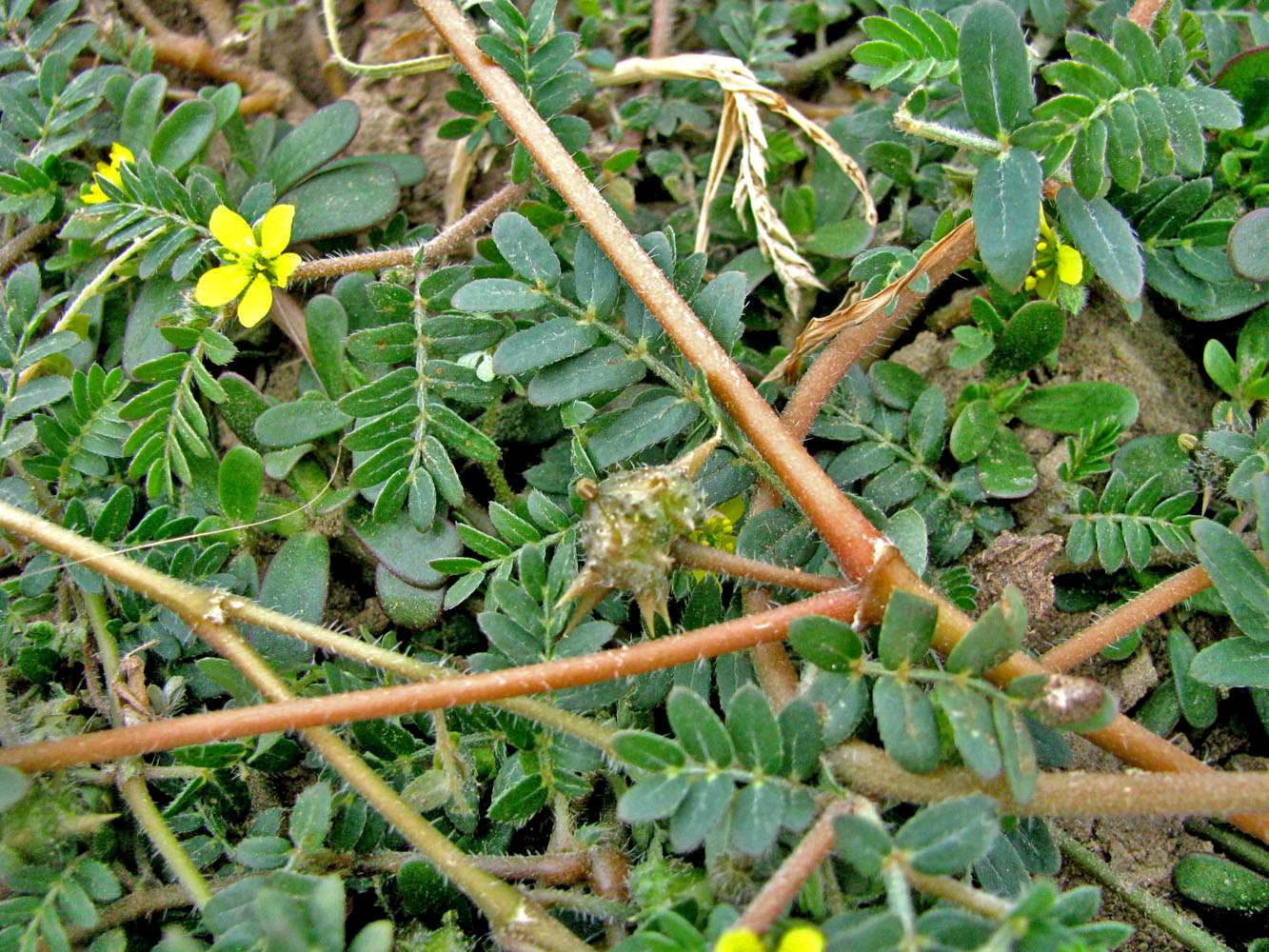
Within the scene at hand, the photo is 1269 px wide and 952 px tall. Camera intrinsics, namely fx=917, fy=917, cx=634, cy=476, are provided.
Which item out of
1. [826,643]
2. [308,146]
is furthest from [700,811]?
[308,146]

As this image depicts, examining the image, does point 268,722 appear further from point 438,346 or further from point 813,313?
point 813,313

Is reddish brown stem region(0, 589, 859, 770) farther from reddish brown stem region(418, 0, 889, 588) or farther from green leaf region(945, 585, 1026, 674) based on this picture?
green leaf region(945, 585, 1026, 674)

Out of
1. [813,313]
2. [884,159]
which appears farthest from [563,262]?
[884,159]

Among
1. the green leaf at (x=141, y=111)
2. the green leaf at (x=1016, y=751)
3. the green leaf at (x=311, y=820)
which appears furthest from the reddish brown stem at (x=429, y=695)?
the green leaf at (x=141, y=111)

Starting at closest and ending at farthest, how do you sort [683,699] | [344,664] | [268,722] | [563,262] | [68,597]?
[683,699] → [268,722] → [344,664] → [68,597] → [563,262]

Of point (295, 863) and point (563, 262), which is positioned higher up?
point (563, 262)

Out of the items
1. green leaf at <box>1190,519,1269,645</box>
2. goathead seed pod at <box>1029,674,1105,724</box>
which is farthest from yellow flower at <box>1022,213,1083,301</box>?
goathead seed pod at <box>1029,674,1105,724</box>

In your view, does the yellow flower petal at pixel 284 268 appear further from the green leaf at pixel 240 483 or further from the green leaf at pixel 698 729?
the green leaf at pixel 698 729
